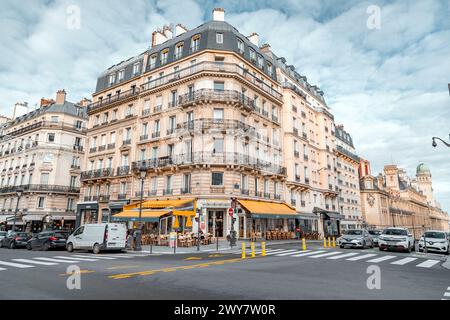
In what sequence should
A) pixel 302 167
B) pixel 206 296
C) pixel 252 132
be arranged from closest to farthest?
1. pixel 206 296
2. pixel 252 132
3. pixel 302 167

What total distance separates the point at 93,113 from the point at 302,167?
25973 mm

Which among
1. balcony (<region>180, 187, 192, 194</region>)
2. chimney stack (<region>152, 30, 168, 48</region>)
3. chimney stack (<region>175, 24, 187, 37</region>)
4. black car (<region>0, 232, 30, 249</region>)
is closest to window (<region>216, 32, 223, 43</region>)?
chimney stack (<region>175, 24, 187, 37</region>)

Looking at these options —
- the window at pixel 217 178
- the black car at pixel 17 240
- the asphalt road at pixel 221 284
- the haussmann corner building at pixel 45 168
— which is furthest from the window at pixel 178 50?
the asphalt road at pixel 221 284

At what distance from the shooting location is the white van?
55.9 feet

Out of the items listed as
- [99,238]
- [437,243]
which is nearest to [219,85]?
[99,238]

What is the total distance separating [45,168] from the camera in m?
39.1

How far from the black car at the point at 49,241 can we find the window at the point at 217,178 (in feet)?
37.5

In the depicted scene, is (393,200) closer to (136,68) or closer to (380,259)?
(136,68)

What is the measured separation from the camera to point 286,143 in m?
33.9

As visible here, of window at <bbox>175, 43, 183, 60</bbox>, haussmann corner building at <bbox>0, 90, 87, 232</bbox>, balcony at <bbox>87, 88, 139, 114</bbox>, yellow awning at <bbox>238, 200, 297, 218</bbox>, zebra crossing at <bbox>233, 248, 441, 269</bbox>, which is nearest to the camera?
zebra crossing at <bbox>233, 248, 441, 269</bbox>

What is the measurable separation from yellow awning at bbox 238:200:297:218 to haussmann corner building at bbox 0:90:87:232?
2644cm

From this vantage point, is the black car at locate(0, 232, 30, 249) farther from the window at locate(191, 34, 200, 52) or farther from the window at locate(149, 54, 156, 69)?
the window at locate(191, 34, 200, 52)
